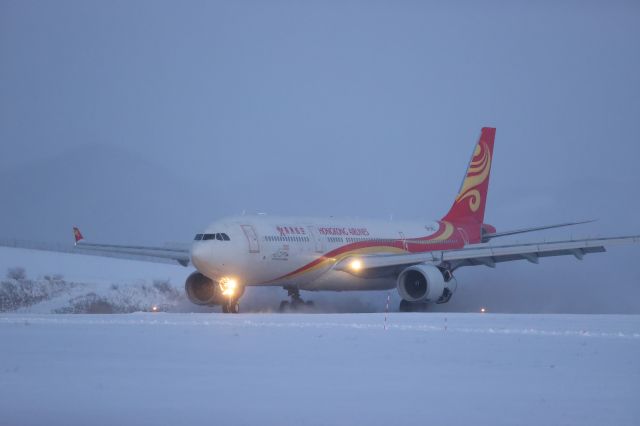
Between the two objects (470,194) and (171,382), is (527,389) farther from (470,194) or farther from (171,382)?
(470,194)

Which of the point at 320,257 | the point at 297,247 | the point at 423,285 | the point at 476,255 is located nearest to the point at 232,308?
the point at 297,247

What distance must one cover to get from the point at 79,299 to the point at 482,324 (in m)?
25.5

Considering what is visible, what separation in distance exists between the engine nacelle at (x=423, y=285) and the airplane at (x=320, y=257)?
0.03 meters

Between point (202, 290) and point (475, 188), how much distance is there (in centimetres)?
1612

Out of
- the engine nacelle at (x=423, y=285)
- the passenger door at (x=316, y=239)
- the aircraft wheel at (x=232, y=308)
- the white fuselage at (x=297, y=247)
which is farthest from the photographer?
the passenger door at (x=316, y=239)

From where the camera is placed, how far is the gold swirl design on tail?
154ft

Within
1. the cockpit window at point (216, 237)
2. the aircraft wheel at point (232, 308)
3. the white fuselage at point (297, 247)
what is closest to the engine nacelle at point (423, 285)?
the white fuselage at point (297, 247)

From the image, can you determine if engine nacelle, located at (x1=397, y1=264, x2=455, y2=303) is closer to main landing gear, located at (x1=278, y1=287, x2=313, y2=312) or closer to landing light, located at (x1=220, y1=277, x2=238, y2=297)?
main landing gear, located at (x1=278, y1=287, x2=313, y2=312)

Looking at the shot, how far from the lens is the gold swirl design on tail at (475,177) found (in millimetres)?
46844

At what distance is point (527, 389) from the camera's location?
12734 mm

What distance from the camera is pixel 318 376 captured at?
13766 mm

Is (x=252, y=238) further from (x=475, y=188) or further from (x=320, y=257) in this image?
(x=475, y=188)

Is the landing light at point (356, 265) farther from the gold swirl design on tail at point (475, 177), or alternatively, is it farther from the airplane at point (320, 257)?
the gold swirl design on tail at point (475, 177)

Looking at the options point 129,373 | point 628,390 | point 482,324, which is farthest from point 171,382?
point 482,324
